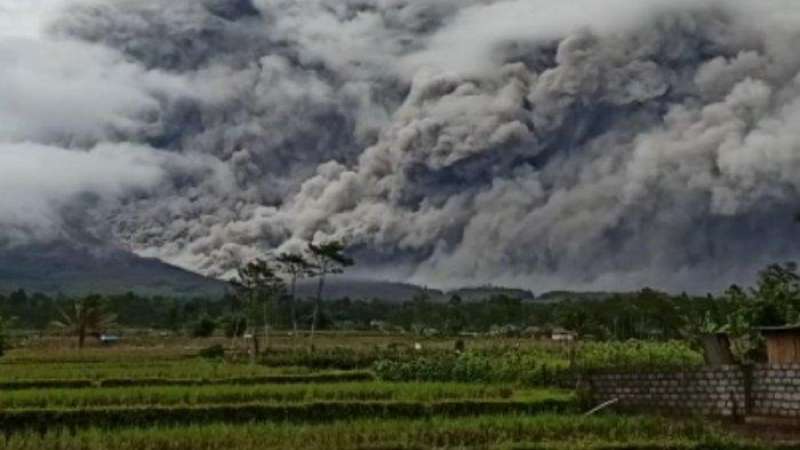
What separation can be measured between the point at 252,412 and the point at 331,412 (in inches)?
78.2

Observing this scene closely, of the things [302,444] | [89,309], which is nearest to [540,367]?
[302,444]

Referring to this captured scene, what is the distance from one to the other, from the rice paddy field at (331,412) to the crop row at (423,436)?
0.03 m

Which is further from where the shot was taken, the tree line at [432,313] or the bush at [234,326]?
the bush at [234,326]

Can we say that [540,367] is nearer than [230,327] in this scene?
Yes

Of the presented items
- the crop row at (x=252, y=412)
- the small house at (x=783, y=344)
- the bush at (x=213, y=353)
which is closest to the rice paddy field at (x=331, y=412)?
the crop row at (x=252, y=412)

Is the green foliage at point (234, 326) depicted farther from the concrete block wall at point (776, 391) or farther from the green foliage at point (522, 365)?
the concrete block wall at point (776, 391)

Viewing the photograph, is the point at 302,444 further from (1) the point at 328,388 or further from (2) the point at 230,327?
(2) the point at 230,327

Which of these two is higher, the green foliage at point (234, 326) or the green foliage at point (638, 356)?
the green foliage at point (234, 326)

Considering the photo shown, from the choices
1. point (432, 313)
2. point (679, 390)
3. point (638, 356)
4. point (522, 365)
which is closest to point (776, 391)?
point (679, 390)

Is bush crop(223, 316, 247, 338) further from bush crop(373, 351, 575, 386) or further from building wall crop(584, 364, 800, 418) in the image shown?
building wall crop(584, 364, 800, 418)

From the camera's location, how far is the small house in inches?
1050

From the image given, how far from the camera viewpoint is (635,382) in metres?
28.8

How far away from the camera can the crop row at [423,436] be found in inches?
740

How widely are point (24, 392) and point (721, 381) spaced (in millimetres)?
19064
